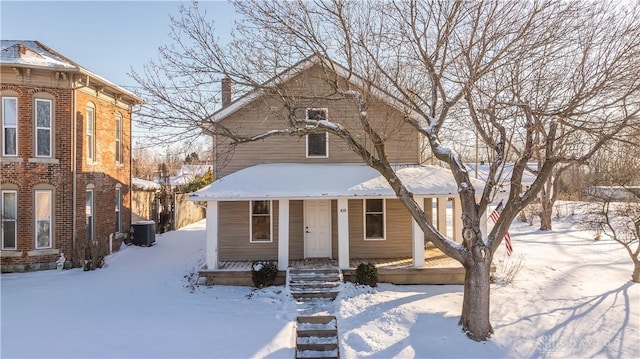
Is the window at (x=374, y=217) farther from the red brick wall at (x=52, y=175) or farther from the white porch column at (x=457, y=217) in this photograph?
the red brick wall at (x=52, y=175)

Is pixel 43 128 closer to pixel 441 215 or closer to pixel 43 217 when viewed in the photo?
pixel 43 217

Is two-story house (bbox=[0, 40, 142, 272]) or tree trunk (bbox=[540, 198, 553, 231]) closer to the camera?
two-story house (bbox=[0, 40, 142, 272])

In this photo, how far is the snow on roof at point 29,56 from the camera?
11875 millimetres

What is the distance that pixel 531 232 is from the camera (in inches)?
885

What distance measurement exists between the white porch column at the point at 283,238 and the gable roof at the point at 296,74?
11.2ft

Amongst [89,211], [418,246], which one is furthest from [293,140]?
[89,211]

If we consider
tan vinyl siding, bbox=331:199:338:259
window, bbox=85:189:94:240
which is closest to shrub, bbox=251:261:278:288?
tan vinyl siding, bbox=331:199:338:259

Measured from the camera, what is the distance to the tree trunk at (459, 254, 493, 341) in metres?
7.57

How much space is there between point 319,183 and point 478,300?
5.67m

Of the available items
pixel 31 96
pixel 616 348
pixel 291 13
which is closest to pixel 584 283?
pixel 616 348

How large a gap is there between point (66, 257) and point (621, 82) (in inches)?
632

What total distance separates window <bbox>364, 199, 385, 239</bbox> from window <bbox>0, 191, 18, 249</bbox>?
11581 mm

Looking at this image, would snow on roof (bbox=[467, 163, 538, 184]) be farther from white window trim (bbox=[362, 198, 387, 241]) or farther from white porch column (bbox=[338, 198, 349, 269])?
white porch column (bbox=[338, 198, 349, 269])

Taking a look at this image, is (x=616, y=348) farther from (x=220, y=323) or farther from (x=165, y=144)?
(x=165, y=144)
